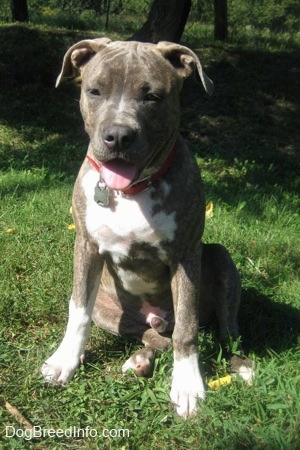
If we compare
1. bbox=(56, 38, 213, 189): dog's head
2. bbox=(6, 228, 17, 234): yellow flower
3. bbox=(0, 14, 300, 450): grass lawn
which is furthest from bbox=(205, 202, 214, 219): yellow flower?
bbox=(56, 38, 213, 189): dog's head

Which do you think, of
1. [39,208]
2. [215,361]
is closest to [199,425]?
[215,361]

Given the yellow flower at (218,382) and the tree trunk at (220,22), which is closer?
the yellow flower at (218,382)

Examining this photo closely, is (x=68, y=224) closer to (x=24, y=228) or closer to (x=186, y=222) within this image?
(x=24, y=228)

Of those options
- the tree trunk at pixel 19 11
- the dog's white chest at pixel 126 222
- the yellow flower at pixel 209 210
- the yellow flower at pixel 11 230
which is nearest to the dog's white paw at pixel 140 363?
the dog's white chest at pixel 126 222

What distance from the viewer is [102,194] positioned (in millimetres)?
2893

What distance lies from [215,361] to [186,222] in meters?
0.79

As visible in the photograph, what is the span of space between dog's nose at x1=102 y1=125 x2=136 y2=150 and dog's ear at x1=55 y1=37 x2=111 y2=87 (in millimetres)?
603

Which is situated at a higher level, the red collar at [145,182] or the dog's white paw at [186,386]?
the red collar at [145,182]

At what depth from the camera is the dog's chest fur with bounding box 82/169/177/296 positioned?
2848 mm

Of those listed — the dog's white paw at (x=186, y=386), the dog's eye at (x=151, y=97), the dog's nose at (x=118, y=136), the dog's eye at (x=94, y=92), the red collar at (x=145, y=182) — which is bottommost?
the dog's white paw at (x=186, y=386)

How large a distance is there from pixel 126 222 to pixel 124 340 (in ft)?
2.65

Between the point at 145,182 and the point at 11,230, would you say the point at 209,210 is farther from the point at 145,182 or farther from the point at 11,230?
the point at 145,182

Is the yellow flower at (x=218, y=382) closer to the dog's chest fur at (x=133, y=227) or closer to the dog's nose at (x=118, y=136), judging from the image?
the dog's chest fur at (x=133, y=227)

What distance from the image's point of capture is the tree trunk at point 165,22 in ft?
24.7
